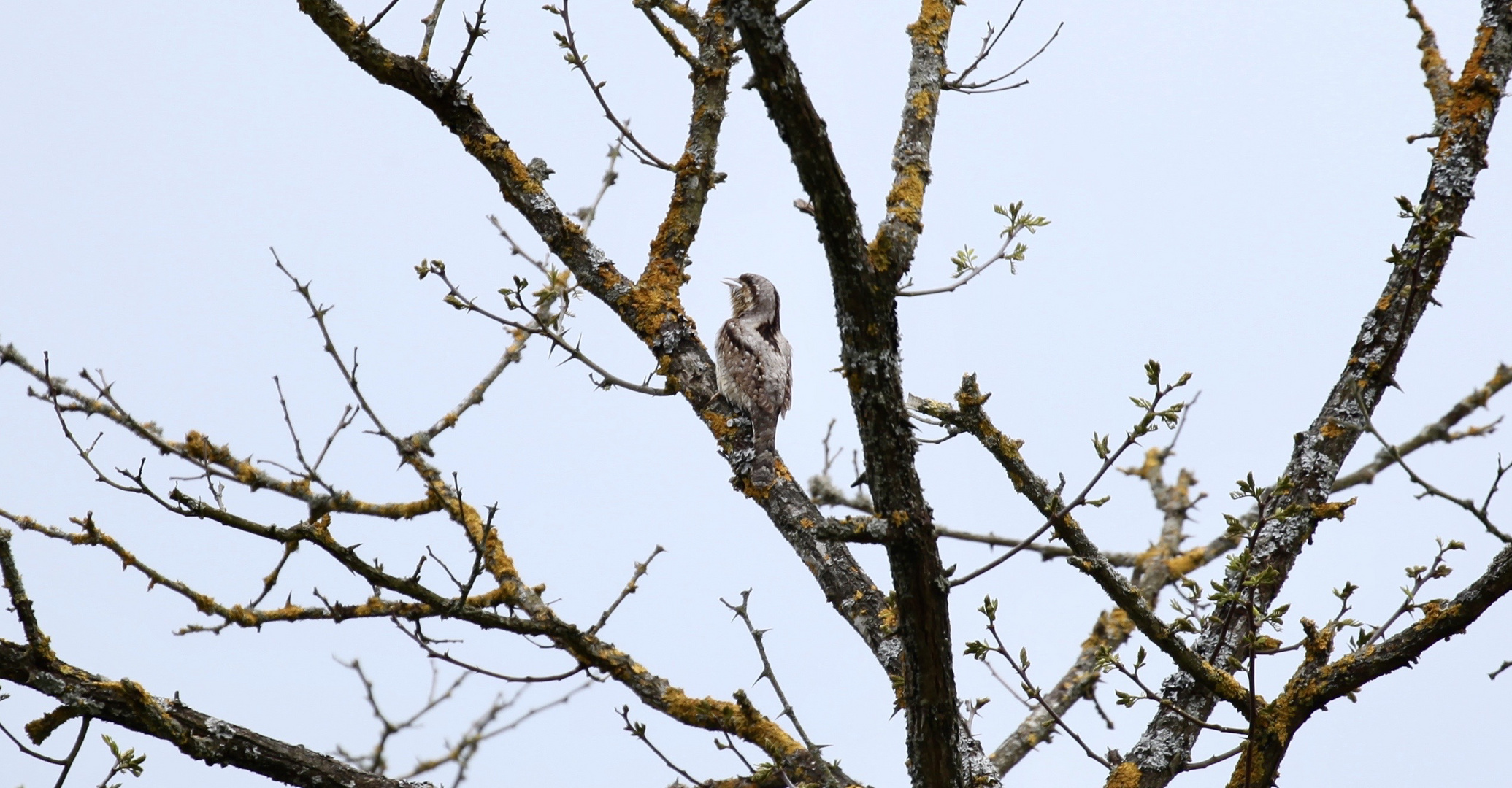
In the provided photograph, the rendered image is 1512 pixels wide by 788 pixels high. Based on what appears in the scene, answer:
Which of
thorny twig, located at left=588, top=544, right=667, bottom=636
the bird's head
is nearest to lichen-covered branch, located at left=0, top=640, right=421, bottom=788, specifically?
thorny twig, located at left=588, top=544, right=667, bottom=636

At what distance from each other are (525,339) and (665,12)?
1693mm

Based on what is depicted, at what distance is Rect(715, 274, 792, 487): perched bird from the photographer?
455cm

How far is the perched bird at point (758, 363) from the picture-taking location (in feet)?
14.9

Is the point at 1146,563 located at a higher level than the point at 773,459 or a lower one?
higher

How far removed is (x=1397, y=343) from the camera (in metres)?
3.84

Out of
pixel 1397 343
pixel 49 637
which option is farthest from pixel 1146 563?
pixel 49 637

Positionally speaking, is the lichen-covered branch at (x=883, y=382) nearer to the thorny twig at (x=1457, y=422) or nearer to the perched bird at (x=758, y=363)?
the perched bird at (x=758, y=363)

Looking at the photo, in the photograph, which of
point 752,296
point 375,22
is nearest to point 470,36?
point 375,22

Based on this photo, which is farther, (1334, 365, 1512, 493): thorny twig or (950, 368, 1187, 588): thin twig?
(1334, 365, 1512, 493): thorny twig

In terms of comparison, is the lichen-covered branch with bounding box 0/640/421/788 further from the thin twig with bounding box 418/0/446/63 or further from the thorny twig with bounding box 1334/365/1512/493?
the thorny twig with bounding box 1334/365/1512/493

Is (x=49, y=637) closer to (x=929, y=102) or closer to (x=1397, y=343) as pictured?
(x=929, y=102)

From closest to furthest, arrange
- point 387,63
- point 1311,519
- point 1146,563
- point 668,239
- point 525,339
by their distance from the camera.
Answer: point 1311,519 < point 387,63 < point 668,239 < point 525,339 < point 1146,563

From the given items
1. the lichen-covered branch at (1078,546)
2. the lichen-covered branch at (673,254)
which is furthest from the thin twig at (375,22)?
the lichen-covered branch at (1078,546)

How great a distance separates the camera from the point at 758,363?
5.53m
